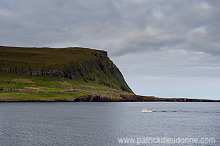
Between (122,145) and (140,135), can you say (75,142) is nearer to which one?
(122,145)

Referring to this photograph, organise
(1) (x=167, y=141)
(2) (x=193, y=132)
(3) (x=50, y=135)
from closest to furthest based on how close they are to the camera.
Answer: (1) (x=167, y=141)
(3) (x=50, y=135)
(2) (x=193, y=132)

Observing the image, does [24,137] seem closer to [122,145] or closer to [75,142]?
[75,142]

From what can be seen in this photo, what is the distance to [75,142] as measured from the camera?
213ft

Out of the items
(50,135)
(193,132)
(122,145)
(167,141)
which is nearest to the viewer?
(122,145)

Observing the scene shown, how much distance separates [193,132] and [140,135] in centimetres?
1740

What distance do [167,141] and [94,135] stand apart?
18567mm

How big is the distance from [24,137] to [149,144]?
2956cm

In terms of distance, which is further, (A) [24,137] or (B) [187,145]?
(A) [24,137]

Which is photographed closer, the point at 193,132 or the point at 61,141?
the point at 61,141

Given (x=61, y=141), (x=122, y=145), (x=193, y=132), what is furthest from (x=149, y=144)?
(x=193, y=132)

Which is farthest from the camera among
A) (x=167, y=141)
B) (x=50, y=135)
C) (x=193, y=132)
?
(x=193, y=132)

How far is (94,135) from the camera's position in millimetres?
75125

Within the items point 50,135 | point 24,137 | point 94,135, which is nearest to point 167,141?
point 94,135

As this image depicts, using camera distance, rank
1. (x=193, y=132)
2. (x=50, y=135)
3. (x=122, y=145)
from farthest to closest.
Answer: (x=193, y=132), (x=50, y=135), (x=122, y=145)
